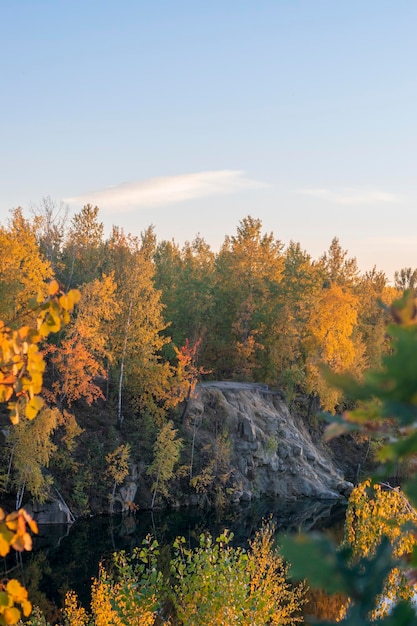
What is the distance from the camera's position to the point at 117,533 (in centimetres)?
2652

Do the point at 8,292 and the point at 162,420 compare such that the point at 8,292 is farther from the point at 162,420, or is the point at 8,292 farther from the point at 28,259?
the point at 162,420

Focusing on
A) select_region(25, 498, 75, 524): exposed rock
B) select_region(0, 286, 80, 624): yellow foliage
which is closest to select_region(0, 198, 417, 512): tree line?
select_region(25, 498, 75, 524): exposed rock

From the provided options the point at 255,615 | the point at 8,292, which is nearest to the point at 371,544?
the point at 255,615

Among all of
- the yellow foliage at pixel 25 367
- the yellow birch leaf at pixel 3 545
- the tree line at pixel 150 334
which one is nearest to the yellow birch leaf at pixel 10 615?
the yellow foliage at pixel 25 367

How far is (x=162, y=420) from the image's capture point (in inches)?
1325

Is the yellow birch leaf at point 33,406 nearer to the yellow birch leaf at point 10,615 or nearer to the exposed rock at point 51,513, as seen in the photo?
the yellow birch leaf at point 10,615

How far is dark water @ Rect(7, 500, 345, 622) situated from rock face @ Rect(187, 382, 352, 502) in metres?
1.31

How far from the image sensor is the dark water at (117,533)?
21180 millimetres

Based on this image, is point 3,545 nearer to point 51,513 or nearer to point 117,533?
point 117,533

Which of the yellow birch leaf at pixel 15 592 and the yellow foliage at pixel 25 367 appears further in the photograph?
the yellow foliage at pixel 25 367

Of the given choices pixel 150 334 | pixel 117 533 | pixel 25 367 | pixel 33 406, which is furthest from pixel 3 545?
pixel 150 334

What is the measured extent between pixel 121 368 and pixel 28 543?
31212mm

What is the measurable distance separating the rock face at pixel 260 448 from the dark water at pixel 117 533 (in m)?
1.31

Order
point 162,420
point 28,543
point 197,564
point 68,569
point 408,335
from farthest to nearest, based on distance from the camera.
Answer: point 162,420, point 68,569, point 197,564, point 28,543, point 408,335
